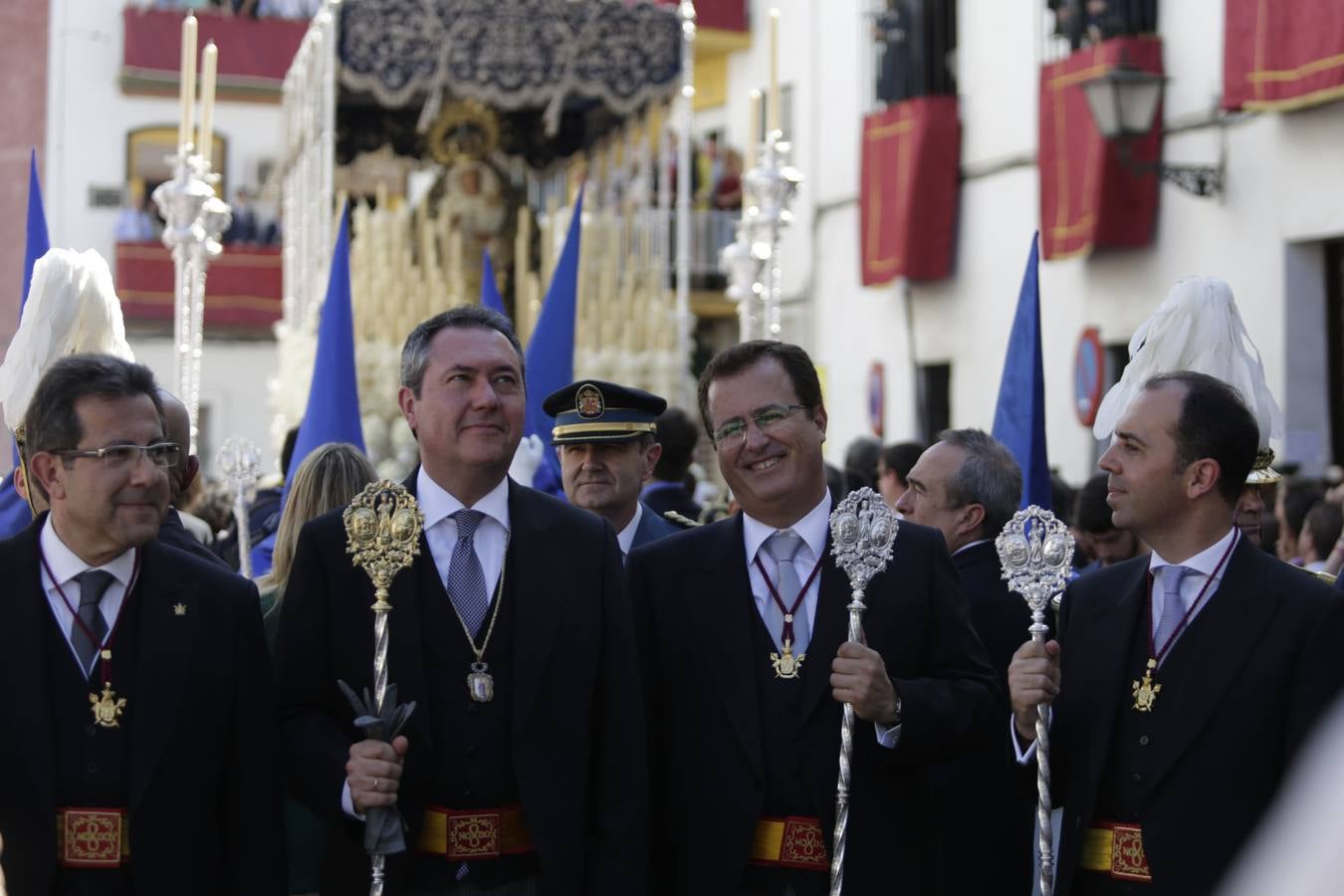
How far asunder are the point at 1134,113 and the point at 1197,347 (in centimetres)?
879

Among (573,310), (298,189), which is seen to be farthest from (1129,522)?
(298,189)

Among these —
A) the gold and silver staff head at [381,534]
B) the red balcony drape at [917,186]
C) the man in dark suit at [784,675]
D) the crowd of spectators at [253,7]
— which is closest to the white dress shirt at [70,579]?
the gold and silver staff head at [381,534]

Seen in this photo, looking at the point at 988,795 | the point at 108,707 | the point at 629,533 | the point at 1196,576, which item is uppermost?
the point at 629,533

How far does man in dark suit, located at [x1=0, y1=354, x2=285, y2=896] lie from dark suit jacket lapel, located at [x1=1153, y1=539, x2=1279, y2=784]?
165 centimetres

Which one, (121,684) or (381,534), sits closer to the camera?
(121,684)

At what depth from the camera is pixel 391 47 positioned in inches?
568

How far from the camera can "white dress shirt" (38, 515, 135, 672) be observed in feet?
11.7

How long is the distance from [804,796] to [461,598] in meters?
0.75

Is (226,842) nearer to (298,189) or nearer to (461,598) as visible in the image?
(461,598)

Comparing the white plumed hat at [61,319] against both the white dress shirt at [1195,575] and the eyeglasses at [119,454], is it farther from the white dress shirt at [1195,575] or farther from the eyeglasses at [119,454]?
the white dress shirt at [1195,575]

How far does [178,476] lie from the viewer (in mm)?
4414

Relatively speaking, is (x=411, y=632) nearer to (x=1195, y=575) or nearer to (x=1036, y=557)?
(x=1036, y=557)

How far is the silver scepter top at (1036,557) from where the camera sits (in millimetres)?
3979

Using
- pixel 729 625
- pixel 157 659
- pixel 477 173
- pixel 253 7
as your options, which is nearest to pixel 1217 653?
pixel 729 625
